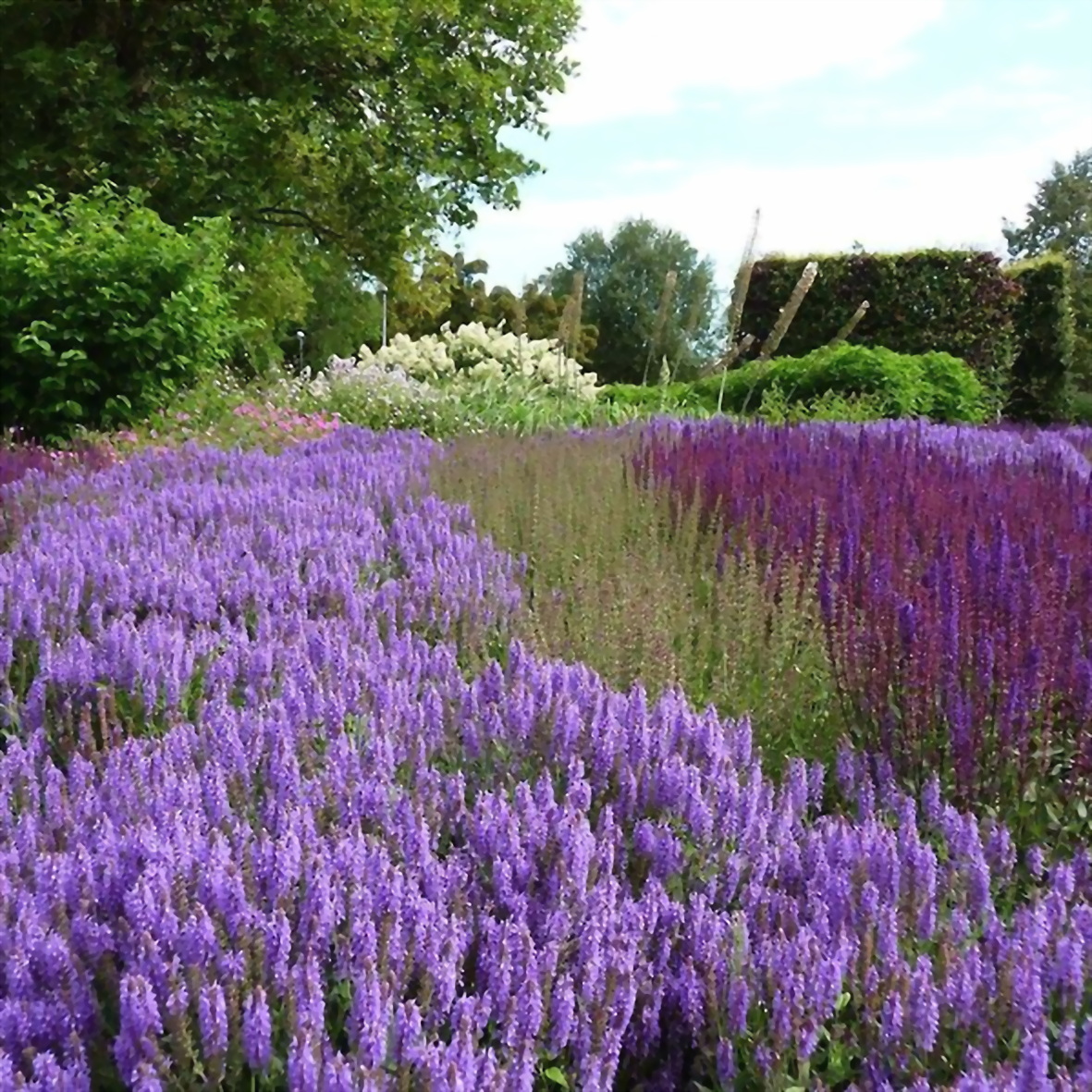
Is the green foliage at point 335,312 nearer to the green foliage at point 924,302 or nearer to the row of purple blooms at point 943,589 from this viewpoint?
the green foliage at point 924,302

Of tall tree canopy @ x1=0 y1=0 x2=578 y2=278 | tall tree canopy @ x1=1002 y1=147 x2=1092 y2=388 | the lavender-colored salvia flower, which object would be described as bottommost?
the lavender-colored salvia flower

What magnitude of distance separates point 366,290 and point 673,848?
2479cm

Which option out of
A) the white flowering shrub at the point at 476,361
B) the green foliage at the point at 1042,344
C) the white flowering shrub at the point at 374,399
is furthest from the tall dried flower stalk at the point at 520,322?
the green foliage at the point at 1042,344

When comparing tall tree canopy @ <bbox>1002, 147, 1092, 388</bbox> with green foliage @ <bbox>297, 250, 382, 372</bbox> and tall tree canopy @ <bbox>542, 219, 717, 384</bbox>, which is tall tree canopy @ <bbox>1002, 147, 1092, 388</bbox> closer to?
tall tree canopy @ <bbox>542, 219, 717, 384</bbox>

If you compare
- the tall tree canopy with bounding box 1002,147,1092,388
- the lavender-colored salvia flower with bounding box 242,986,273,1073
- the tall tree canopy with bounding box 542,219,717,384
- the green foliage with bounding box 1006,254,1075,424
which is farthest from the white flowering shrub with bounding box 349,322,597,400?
the tall tree canopy with bounding box 1002,147,1092,388

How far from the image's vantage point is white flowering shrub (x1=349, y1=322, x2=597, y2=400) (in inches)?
550

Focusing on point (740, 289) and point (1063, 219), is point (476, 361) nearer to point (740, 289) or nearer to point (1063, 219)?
point (740, 289)

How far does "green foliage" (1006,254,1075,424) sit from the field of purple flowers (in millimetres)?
16022

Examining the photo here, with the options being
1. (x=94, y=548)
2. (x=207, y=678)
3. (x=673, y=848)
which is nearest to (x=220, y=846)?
(x=673, y=848)

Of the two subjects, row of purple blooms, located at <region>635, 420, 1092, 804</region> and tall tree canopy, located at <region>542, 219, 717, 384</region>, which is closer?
row of purple blooms, located at <region>635, 420, 1092, 804</region>

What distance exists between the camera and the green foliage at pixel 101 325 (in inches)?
413

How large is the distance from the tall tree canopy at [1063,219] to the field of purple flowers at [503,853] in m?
42.5

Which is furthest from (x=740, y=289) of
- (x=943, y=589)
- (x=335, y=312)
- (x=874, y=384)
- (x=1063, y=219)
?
(x=1063, y=219)

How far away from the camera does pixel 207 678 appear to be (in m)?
2.91
